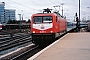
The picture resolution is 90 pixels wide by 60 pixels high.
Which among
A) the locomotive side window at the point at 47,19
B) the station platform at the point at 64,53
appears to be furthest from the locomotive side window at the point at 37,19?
the station platform at the point at 64,53

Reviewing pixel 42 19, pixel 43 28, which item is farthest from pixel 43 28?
pixel 42 19

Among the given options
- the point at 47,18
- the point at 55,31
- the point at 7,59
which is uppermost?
the point at 47,18

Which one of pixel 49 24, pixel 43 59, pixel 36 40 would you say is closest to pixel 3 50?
pixel 36 40

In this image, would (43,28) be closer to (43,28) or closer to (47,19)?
(43,28)

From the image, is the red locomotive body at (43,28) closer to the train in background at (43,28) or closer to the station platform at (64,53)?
the train in background at (43,28)

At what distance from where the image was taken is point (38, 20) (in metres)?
21.0

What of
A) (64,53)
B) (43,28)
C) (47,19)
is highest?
(47,19)

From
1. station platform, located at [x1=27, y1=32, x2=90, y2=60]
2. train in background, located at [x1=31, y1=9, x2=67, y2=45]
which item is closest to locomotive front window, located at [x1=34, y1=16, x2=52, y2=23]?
train in background, located at [x1=31, y1=9, x2=67, y2=45]

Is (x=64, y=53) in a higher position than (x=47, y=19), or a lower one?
lower

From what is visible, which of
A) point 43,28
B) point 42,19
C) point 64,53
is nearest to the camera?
point 64,53

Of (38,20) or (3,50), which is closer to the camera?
(3,50)

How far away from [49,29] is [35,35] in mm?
1488

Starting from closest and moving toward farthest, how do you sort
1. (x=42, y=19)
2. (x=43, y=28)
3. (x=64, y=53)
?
1. (x=64, y=53)
2. (x=43, y=28)
3. (x=42, y=19)

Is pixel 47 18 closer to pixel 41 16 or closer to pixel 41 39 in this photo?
pixel 41 16
